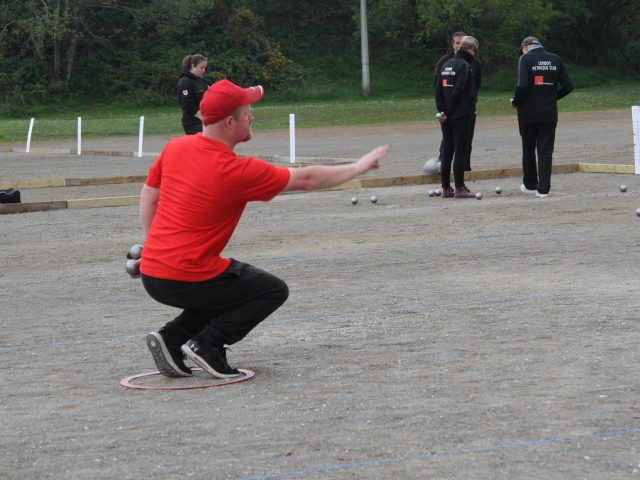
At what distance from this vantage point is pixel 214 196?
631 cm

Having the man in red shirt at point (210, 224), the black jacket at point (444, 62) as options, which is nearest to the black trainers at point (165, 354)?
the man in red shirt at point (210, 224)

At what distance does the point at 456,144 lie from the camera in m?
15.8

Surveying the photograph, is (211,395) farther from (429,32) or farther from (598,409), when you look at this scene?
(429,32)

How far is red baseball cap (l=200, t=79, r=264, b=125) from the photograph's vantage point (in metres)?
6.32

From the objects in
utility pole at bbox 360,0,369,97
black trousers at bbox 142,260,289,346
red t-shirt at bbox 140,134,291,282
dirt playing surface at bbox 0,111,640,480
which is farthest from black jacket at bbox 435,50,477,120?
utility pole at bbox 360,0,369,97

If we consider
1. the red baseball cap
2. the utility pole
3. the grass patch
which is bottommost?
the grass patch

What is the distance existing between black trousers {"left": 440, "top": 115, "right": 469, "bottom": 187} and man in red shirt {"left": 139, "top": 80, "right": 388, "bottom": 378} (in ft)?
30.4

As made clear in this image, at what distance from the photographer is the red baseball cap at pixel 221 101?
6.32m

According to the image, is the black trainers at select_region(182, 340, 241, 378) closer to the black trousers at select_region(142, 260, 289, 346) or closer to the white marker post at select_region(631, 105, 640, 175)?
the black trousers at select_region(142, 260, 289, 346)

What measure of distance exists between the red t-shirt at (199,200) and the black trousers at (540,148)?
30.7ft

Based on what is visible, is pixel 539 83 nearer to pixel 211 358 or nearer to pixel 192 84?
pixel 192 84

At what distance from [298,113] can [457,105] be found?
29.7 metres

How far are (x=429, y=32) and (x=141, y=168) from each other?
33631 millimetres

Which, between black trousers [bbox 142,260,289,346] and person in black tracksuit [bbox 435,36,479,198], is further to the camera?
person in black tracksuit [bbox 435,36,479,198]
